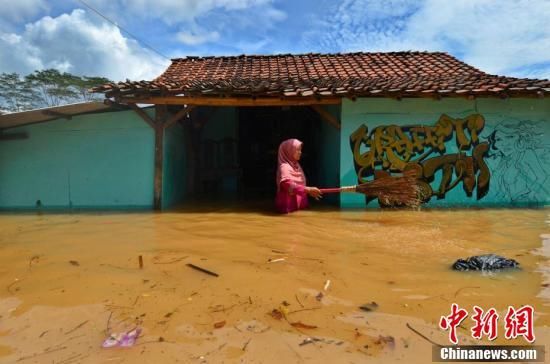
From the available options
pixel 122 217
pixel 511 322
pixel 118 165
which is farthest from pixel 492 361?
pixel 118 165

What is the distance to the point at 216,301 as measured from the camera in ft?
8.52

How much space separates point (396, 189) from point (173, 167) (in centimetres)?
512

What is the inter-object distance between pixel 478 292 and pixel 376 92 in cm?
473

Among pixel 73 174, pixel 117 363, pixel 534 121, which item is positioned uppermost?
pixel 534 121

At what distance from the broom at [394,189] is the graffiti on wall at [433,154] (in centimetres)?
102

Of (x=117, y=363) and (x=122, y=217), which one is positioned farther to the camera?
(x=122, y=217)

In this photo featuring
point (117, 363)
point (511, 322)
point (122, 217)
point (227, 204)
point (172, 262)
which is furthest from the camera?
point (227, 204)

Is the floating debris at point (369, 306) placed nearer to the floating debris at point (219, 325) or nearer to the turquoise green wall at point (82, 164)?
the floating debris at point (219, 325)

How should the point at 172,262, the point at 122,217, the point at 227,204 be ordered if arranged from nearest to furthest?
the point at 172,262, the point at 122,217, the point at 227,204

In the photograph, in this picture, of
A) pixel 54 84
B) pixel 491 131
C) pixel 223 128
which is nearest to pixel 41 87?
→ pixel 54 84

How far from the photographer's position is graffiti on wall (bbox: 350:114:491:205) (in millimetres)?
7402

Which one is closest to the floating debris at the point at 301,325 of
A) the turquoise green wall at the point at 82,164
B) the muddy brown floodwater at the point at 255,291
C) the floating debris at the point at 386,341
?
the muddy brown floodwater at the point at 255,291

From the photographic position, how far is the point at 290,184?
6348 millimetres

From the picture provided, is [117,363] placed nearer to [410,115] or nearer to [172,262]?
[172,262]
